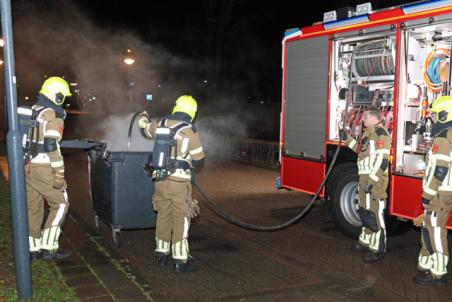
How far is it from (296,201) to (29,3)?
26.4 ft

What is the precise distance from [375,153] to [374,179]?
29cm

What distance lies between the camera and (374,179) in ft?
17.8

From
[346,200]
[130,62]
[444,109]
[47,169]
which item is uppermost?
[130,62]

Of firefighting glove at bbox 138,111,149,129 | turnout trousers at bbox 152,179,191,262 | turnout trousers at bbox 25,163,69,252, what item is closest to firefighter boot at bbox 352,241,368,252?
turnout trousers at bbox 152,179,191,262

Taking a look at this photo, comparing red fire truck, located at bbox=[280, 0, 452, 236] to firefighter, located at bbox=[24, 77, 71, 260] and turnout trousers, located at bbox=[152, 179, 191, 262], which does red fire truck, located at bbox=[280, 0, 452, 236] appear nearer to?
turnout trousers, located at bbox=[152, 179, 191, 262]

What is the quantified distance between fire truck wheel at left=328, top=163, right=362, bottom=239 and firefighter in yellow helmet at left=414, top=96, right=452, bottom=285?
1647mm

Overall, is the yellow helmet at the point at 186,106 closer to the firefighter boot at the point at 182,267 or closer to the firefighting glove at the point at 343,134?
the firefighter boot at the point at 182,267

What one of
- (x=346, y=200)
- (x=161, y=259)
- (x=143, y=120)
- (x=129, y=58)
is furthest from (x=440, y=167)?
(x=129, y=58)

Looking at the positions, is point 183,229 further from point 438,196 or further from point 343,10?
point 343,10

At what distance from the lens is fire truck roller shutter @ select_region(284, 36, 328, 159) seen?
6898 millimetres

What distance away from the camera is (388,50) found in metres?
6.28

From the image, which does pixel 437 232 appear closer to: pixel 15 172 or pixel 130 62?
pixel 15 172

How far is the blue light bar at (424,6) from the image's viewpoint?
518 cm

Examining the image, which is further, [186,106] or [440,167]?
[186,106]
